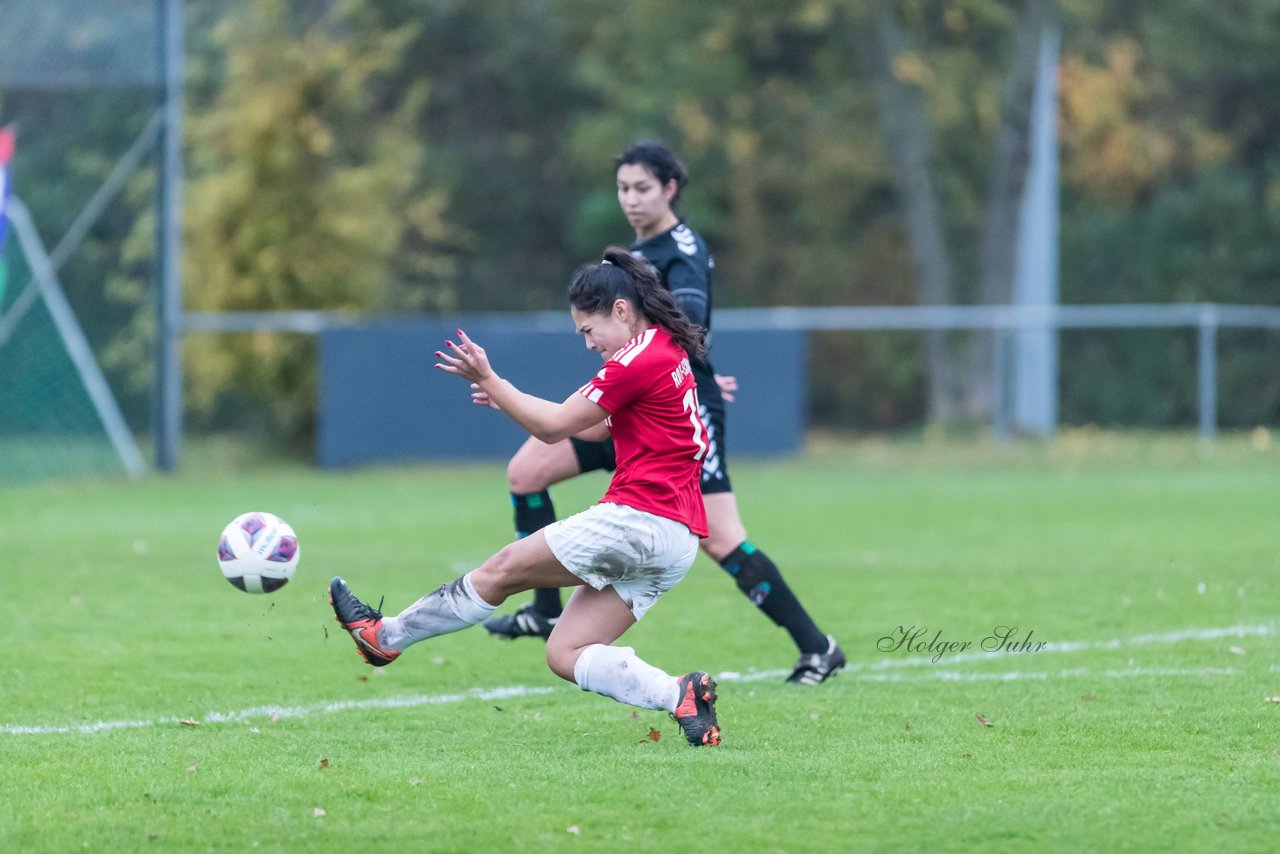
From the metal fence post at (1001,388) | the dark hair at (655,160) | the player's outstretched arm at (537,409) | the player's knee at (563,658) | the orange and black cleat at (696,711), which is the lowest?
the metal fence post at (1001,388)

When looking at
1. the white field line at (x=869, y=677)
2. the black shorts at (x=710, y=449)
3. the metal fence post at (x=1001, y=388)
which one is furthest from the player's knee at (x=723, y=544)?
the metal fence post at (x=1001, y=388)

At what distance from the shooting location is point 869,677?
303 inches

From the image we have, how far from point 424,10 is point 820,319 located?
42.5 ft

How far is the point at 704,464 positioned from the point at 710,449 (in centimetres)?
12

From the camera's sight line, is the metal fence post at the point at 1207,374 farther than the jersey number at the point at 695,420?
Yes

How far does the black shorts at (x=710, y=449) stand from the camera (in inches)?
302

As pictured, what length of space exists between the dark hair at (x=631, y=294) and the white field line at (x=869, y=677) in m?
1.83

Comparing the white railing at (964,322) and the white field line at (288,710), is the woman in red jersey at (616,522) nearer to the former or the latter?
the white field line at (288,710)

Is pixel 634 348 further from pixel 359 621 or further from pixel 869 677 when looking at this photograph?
pixel 869 677

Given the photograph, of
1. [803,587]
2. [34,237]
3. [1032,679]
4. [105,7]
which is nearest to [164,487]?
[34,237]

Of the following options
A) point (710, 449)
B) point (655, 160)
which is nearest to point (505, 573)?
point (710, 449)

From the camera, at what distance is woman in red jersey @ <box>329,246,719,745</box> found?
6031 mm

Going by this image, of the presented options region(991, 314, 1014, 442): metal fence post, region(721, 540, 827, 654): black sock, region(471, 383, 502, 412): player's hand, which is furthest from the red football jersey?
region(991, 314, 1014, 442): metal fence post

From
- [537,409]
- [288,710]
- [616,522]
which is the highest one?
[537,409]
